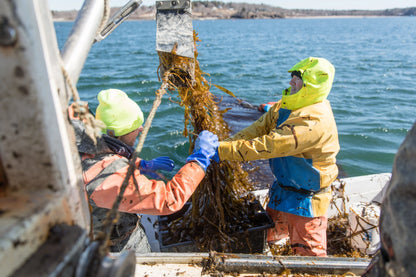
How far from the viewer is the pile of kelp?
274 centimetres

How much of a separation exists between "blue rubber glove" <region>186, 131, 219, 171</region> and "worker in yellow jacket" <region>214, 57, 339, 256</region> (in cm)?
12

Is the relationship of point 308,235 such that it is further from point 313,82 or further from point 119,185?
point 119,185

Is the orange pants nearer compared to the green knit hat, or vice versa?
the green knit hat

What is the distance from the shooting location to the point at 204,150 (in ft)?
8.37

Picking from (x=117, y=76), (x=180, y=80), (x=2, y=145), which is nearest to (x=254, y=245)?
(x=180, y=80)

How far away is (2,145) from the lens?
843 mm

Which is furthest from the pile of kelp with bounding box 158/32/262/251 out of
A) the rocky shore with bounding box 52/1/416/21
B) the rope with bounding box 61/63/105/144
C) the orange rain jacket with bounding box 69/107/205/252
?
the rocky shore with bounding box 52/1/416/21

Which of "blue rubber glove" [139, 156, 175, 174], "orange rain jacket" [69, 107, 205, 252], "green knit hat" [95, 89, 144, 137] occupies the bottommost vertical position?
"blue rubber glove" [139, 156, 175, 174]

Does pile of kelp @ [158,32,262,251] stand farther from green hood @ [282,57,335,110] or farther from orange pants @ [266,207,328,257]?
green hood @ [282,57,335,110]

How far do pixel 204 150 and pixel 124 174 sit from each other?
789 millimetres

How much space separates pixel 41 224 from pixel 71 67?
0.55 metres

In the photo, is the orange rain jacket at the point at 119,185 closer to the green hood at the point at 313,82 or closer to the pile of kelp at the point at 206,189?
the pile of kelp at the point at 206,189

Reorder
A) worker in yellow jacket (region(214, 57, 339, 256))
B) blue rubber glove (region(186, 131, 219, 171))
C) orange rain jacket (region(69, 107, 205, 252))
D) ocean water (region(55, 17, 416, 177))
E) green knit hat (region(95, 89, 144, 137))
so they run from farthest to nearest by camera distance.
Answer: ocean water (region(55, 17, 416, 177)) < worker in yellow jacket (region(214, 57, 339, 256)) < blue rubber glove (region(186, 131, 219, 171)) < green knit hat (region(95, 89, 144, 137)) < orange rain jacket (region(69, 107, 205, 252))

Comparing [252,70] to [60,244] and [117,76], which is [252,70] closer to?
[117,76]
